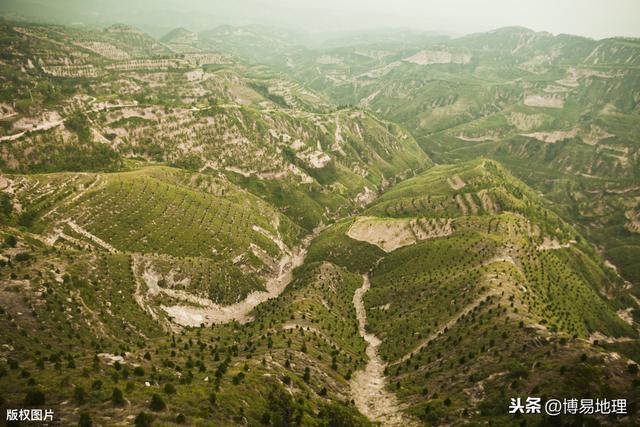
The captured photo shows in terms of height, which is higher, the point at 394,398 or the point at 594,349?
the point at 594,349

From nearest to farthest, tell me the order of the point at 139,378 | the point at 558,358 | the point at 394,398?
1. the point at 139,378
2. the point at 558,358
3. the point at 394,398

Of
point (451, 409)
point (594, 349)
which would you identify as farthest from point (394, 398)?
point (594, 349)

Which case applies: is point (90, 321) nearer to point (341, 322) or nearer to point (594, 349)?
point (341, 322)

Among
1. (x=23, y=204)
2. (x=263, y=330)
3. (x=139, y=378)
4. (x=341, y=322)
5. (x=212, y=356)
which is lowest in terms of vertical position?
(x=139, y=378)

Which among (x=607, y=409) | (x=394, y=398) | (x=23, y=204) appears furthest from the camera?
(x=23, y=204)

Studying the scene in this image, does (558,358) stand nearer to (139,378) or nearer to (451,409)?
(451,409)

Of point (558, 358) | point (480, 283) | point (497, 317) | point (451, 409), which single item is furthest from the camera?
point (480, 283)

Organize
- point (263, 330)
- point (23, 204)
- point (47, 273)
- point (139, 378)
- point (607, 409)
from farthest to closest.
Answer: point (23, 204)
point (263, 330)
point (47, 273)
point (139, 378)
point (607, 409)

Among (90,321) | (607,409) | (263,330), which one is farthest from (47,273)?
(607,409)

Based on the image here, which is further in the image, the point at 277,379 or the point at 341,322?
the point at 341,322
